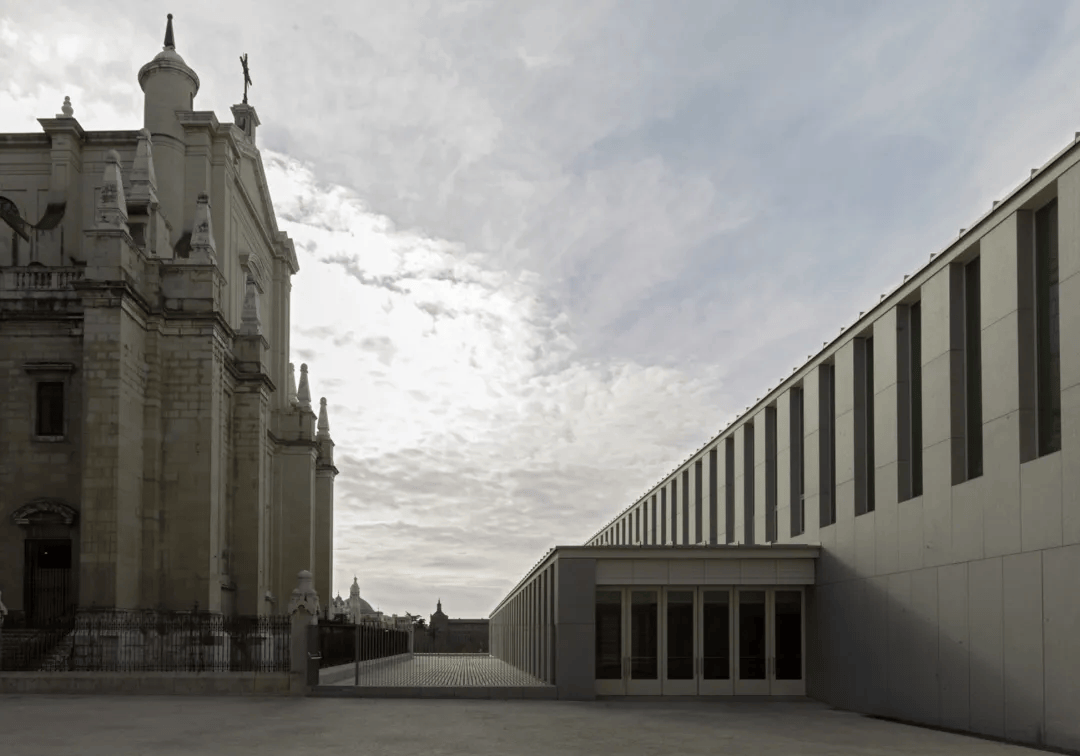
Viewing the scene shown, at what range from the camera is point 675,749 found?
59.1 ft

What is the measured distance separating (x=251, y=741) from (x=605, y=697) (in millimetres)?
11485

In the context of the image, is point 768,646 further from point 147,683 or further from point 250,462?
point 250,462

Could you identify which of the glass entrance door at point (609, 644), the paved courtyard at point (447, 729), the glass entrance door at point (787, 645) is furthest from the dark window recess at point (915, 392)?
the glass entrance door at point (609, 644)

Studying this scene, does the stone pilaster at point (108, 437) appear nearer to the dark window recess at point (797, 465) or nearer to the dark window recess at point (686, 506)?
the dark window recess at point (797, 465)

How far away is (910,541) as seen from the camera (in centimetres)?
2383

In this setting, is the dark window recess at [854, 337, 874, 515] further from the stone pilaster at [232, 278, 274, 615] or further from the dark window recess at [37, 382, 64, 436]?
the stone pilaster at [232, 278, 274, 615]

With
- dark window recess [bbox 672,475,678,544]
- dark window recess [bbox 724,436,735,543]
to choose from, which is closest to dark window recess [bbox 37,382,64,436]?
dark window recess [bbox 724,436,735,543]

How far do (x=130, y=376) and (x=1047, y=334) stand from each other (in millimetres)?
27421

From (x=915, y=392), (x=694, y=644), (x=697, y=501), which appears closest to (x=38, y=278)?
(x=694, y=644)

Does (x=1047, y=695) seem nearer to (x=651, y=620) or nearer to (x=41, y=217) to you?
(x=651, y=620)

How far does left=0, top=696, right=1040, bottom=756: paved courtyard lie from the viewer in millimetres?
18000

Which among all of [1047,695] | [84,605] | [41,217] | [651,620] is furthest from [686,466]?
[1047,695]

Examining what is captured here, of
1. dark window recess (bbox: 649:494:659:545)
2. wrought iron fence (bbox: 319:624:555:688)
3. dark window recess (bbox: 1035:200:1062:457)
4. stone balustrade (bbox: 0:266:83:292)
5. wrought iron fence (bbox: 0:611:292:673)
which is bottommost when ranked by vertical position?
wrought iron fence (bbox: 319:624:555:688)

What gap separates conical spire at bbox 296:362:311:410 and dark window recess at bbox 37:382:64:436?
953 inches
